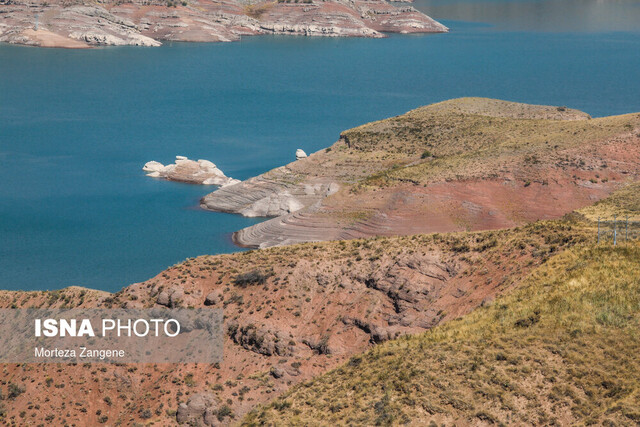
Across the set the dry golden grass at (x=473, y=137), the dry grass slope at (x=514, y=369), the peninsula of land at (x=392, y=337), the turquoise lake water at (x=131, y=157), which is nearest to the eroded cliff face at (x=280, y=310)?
the peninsula of land at (x=392, y=337)

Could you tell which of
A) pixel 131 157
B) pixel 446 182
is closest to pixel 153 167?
pixel 131 157

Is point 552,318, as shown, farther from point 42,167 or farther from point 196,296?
point 42,167

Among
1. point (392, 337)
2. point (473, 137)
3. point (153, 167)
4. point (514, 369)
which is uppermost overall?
point (514, 369)

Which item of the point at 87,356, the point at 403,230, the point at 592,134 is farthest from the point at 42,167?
the point at 87,356

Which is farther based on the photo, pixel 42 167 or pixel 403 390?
pixel 42 167

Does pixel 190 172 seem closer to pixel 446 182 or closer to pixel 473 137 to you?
pixel 473 137

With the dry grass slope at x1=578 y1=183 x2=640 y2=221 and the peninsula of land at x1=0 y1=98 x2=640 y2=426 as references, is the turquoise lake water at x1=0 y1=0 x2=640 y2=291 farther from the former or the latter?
the dry grass slope at x1=578 y1=183 x2=640 y2=221
